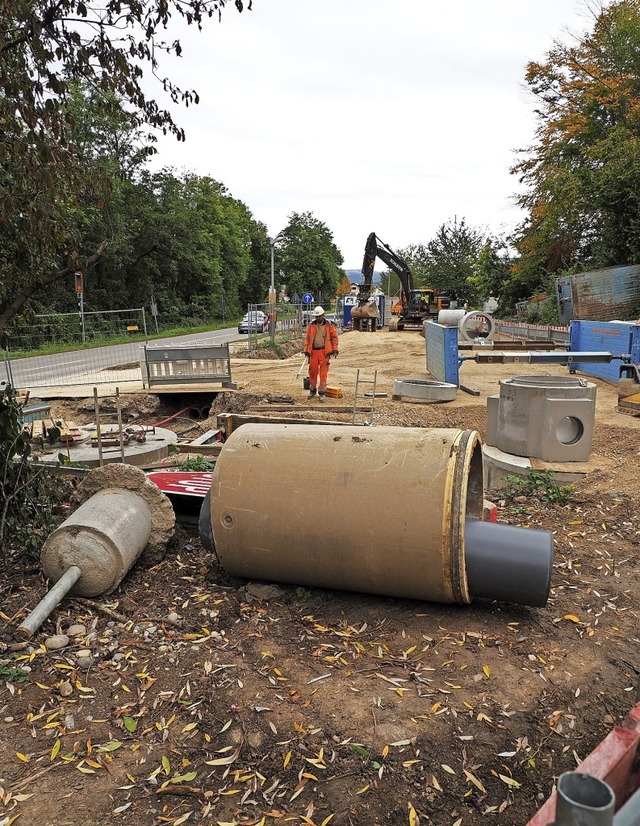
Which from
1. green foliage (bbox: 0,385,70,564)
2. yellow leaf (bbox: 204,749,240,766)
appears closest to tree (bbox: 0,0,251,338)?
green foliage (bbox: 0,385,70,564)

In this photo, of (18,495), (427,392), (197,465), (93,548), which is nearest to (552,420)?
(197,465)

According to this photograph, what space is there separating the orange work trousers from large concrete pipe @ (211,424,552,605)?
794 centimetres

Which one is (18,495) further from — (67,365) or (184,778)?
(67,365)

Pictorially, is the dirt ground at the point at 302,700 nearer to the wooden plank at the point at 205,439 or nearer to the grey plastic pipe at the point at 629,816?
the grey plastic pipe at the point at 629,816

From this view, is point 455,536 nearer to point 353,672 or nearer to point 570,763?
point 353,672

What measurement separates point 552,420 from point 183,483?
4.31 meters

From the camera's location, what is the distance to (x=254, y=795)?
254cm

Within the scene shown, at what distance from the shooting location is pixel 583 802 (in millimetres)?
1457

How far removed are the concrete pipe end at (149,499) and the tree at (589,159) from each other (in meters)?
23.3

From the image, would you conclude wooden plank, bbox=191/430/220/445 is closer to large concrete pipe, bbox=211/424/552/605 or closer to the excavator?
large concrete pipe, bbox=211/424/552/605

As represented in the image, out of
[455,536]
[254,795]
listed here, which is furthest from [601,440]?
[254,795]

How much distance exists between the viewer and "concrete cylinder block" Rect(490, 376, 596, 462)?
23.5ft

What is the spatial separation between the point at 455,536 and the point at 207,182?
188 ft

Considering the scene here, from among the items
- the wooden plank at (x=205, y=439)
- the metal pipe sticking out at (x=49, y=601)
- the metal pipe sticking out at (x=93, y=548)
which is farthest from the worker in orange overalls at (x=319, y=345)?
the metal pipe sticking out at (x=49, y=601)
